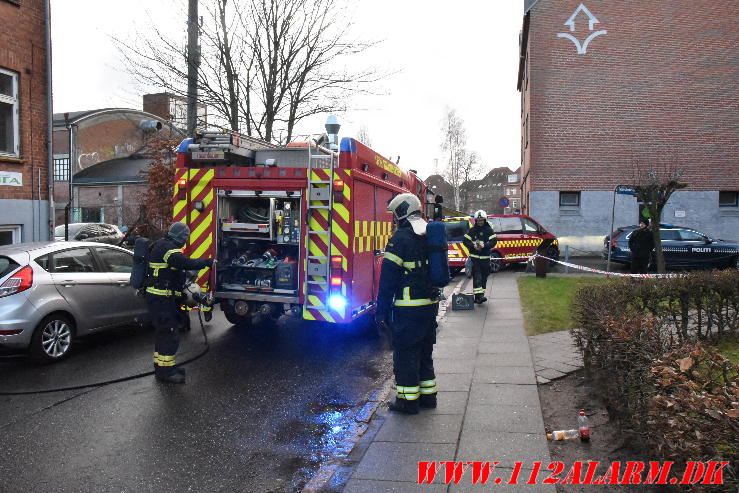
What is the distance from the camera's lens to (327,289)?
22.3 feet

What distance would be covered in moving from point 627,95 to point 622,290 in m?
17.9

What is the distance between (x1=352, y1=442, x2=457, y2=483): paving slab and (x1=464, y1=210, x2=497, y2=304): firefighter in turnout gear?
6.49 meters

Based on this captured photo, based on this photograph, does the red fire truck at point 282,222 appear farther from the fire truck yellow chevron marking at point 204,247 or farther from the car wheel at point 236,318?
the car wheel at point 236,318

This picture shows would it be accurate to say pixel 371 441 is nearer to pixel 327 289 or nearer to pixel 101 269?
pixel 327 289

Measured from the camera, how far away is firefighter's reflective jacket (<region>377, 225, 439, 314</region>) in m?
4.93

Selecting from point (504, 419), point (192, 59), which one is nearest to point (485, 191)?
point (192, 59)

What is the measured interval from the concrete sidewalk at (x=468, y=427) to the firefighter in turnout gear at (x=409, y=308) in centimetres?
23

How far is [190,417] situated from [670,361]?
3825 mm

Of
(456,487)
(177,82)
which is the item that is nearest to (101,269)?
(456,487)

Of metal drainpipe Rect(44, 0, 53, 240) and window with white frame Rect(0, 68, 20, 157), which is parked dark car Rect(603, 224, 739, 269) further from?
window with white frame Rect(0, 68, 20, 157)

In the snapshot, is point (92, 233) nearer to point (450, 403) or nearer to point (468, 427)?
point (450, 403)

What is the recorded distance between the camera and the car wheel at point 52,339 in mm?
6566

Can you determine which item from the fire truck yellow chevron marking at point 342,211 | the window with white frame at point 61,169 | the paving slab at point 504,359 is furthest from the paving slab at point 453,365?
the window with white frame at point 61,169

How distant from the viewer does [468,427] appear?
4.47 metres
